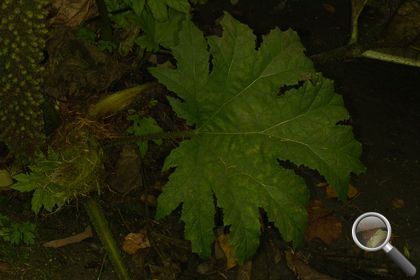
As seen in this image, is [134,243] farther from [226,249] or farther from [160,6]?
[160,6]

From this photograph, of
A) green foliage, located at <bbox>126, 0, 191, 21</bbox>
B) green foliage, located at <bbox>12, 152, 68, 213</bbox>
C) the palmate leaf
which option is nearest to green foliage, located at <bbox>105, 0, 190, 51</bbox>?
green foliage, located at <bbox>126, 0, 191, 21</bbox>

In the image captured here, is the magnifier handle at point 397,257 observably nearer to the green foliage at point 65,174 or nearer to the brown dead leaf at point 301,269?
the brown dead leaf at point 301,269

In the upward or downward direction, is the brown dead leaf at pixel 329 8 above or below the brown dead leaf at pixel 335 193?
above

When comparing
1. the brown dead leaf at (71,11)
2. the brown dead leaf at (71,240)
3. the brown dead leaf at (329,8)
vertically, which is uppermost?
the brown dead leaf at (71,11)

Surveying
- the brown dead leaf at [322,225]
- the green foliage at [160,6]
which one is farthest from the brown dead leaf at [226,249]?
the green foliage at [160,6]

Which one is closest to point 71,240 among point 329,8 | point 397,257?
point 397,257

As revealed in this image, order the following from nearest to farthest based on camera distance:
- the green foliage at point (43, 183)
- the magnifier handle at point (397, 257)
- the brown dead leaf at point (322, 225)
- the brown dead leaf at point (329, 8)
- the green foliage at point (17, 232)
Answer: the magnifier handle at point (397, 257) → the green foliage at point (43, 183) → the green foliage at point (17, 232) → the brown dead leaf at point (322, 225) → the brown dead leaf at point (329, 8)

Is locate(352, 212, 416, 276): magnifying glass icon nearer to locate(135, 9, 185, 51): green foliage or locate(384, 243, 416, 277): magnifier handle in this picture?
locate(384, 243, 416, 277): magnifier handle
